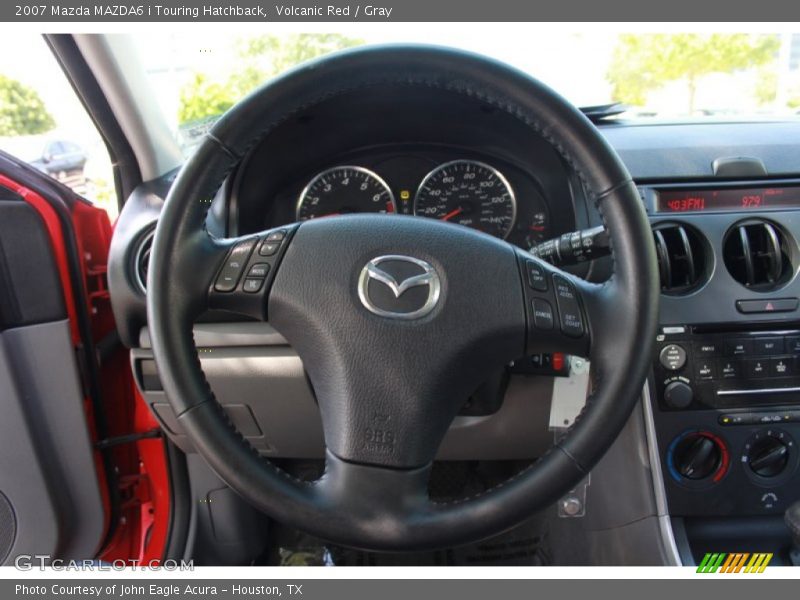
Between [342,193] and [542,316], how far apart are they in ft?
2.44

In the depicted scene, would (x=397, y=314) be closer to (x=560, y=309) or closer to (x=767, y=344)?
(x=560, y=309)

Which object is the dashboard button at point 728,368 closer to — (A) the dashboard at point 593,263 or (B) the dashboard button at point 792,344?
(A) the dashboard at point 593,263

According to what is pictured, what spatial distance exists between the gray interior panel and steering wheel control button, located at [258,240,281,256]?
773mm

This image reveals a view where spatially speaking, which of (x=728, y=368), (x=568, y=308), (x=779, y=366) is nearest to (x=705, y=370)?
(x=728, y=368)

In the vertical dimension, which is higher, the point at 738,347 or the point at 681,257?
the point at 681,257

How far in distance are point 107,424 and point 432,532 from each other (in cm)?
115

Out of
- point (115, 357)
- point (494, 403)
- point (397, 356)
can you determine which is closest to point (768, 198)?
point (494, 403)

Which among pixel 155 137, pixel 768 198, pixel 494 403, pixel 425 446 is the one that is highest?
pixel 155 137

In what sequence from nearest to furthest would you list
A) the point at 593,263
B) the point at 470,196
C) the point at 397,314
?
the point at 397,314 < the point at 593,263 < the point at 470,196

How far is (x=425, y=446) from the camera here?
93 cm

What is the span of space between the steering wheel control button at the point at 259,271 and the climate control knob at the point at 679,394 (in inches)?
35.1

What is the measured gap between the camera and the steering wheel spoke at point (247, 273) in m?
0.98

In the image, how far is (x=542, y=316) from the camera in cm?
95

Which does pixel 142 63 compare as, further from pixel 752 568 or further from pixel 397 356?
pixel 752 568
